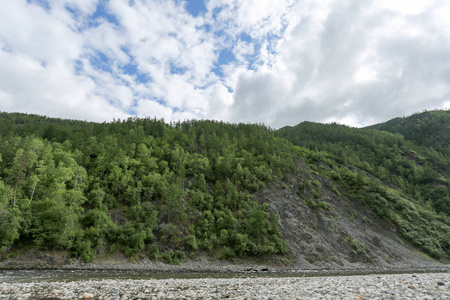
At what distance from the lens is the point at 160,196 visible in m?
75.8

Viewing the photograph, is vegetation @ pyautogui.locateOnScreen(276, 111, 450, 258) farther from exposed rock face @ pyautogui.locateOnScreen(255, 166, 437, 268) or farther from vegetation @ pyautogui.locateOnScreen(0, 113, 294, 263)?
vegetation @ pyautogui.locateOnScreen(0, 113, 294, 263)

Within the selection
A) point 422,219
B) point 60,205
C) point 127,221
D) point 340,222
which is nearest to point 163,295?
point 60,205

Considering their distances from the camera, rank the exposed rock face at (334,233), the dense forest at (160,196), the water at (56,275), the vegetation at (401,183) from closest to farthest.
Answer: the water at (56,275) → the dense forest at (160,196) → the exposed rock face at (334,233) → the vegetation at (401,183)

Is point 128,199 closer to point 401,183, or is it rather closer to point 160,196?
point 160,196

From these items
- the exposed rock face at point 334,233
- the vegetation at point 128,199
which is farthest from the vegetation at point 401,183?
the vegetation at point 128,199

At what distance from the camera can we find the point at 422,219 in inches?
3750

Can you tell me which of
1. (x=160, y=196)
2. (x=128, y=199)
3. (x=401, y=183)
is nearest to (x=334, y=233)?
(x=160, y=196)

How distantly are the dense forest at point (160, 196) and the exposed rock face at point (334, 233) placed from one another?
3792 mm

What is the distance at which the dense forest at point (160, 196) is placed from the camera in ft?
164

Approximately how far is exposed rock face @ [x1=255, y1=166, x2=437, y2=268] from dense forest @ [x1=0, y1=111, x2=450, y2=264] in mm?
3792

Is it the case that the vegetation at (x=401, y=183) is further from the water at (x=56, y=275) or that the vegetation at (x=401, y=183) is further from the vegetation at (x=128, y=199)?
the water at (x=56, y=275)

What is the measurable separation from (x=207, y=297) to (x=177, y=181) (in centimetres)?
6616

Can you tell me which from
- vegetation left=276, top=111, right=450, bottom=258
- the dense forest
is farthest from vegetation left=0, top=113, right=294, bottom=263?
vegetation left=276, top=111, right=450, bottom=258

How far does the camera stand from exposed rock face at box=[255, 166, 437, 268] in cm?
6662
